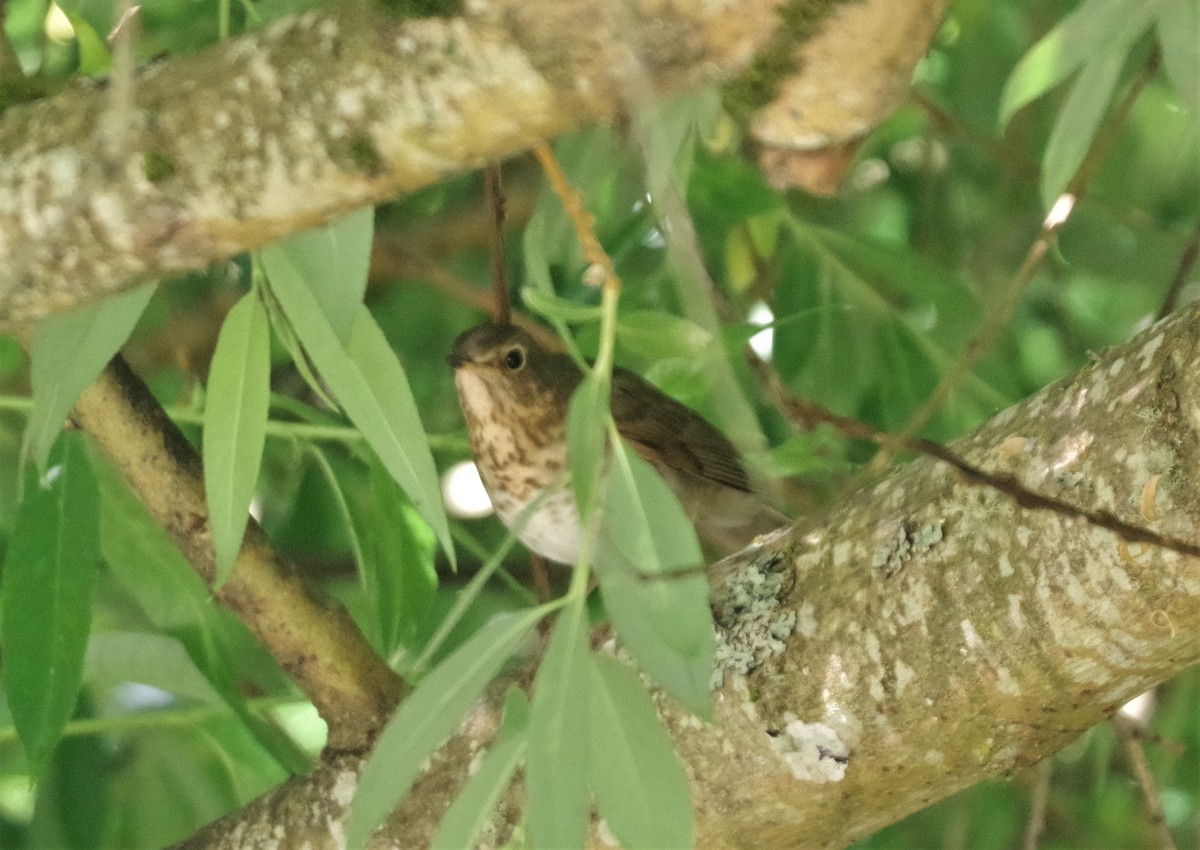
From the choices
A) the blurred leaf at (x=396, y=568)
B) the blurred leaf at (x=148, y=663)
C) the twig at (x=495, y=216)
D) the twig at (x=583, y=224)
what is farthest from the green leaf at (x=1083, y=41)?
the blurred leaf at (x=148, y=663)

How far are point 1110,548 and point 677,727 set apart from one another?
17.9 inches

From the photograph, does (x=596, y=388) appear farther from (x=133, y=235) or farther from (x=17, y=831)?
(x=17, y=831)

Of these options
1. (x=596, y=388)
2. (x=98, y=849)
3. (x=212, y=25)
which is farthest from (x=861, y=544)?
(x=98, y=849)

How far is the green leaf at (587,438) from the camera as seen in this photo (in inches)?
38.9

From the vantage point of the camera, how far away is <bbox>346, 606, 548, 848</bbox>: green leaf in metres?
1.03

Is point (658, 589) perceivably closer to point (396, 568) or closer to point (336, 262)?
point (336, 262)

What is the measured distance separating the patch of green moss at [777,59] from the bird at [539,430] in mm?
1284

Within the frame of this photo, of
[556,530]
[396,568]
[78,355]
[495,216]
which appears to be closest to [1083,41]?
[78,355]

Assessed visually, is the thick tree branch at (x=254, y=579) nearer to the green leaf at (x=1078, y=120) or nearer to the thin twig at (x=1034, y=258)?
the thin twig at (x=1034, y=258)

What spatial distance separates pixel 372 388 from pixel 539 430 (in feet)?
3.83

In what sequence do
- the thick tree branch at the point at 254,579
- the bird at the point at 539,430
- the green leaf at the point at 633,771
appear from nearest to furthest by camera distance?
1. the green leaf at the point at 633,771
2. the thick tree branch at the point at 254,579
3. the bird at the point at 539,430

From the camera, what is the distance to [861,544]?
4.42ft

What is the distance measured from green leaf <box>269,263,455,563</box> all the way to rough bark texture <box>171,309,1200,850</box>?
0.36 m

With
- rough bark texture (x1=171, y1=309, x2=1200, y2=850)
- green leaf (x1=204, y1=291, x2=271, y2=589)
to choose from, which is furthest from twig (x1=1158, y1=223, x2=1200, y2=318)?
green leaf (x1=204, y1=291, x2=271, y2=589)
